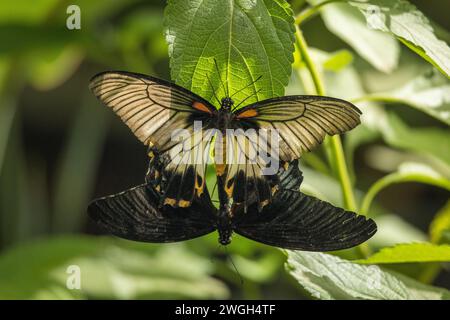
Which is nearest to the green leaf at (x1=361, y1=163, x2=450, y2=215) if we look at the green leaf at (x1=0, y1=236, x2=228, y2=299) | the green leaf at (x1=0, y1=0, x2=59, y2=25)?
the green leaf at (x1=0, y1=236, x2=228, y2=299)

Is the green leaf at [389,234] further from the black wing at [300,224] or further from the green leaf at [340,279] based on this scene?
the black wing at [300,224]

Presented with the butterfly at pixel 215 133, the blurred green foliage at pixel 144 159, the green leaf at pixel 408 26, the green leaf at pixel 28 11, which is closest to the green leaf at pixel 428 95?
the blurred green foliage at pixel 144 159

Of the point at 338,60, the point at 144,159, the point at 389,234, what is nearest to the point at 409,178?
the point at 338,60

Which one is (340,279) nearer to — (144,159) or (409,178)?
(409,178)

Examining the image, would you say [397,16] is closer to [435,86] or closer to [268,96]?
[268,96]

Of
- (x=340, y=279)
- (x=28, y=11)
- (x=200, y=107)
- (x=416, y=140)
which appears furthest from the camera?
(x=28, y=11)

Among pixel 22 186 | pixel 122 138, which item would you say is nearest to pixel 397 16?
pixel 22 186

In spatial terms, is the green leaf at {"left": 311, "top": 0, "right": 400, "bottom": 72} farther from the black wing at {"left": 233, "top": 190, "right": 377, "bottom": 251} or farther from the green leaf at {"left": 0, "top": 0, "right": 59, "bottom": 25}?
the green leaf at {"left": 0, "top": 0, "right": 59, "bottom": 25}
